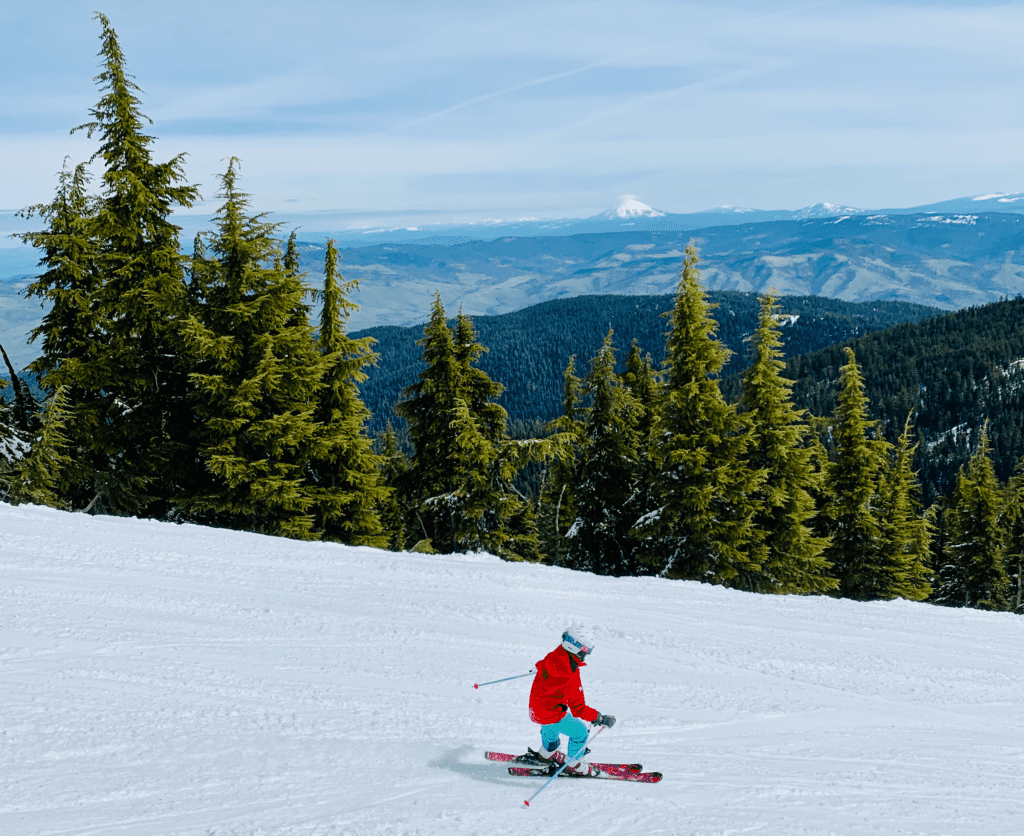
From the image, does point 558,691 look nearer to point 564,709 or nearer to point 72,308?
point 564,709

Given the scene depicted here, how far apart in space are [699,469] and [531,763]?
15.8 m

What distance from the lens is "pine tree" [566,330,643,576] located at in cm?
2469

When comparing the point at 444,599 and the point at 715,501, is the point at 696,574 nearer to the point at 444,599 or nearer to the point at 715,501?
the point at 715,501

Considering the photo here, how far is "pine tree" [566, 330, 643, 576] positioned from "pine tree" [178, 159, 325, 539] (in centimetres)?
1055

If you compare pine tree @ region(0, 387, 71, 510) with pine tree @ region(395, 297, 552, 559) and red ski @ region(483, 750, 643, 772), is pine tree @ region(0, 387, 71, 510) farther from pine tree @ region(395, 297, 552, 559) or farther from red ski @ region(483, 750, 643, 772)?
red ski @ region(483, 750, 643, 772)

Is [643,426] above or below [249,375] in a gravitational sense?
below

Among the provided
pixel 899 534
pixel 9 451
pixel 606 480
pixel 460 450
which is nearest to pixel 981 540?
pixel 899 534

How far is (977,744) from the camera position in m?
7.51

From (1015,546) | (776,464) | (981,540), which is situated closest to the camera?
(776,464)

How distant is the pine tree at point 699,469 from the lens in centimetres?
2103

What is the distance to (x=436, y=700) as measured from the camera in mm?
7586

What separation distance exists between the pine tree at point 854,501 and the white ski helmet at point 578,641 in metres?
24.7

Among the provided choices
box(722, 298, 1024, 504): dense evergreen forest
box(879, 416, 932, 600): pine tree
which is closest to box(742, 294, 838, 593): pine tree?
box(879, 416, 932, 600): pine tree

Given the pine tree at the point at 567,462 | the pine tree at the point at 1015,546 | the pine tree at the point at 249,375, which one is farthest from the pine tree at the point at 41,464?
the pine tree at the point at 1015,546
